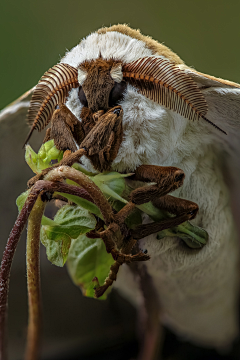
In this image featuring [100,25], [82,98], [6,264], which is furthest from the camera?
[100,25]

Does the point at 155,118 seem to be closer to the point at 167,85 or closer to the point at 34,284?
the point at 167,85

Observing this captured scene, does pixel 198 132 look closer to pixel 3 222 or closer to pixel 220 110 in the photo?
pixel 220 110

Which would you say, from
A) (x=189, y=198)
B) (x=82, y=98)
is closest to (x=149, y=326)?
(x=189, y=198)

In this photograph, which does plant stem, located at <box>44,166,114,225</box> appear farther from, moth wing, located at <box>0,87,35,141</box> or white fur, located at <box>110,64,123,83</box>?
moth wing, located at <box>0,87,35,141</box>

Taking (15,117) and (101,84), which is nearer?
(101,84)

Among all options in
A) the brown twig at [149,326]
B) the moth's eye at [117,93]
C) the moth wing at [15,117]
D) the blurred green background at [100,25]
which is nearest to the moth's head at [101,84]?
the moth's eye at [117,93]

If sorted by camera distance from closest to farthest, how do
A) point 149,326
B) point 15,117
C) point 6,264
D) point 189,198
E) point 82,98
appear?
point 6,264 → point 82,98 → point 189,198 → point 15,117 → point 149,326

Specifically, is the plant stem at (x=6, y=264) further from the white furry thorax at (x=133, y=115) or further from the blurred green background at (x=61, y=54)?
the blurred green background at (x=61, y=54)
